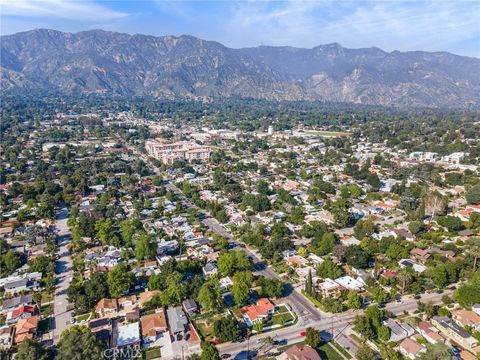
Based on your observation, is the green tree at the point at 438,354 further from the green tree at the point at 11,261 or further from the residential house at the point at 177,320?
the green tree at the point at 11,261

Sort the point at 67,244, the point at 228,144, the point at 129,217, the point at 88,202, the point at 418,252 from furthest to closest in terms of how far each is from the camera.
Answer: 1. the point at 228,144
2. the point at 88,202
3. the point at 129,217
4. the point at 67,244
5. the point at 418,252

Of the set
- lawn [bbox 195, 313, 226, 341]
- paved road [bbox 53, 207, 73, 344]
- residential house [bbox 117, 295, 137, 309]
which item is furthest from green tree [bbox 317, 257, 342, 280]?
paved road [bbox 53, 207, 73, 344]

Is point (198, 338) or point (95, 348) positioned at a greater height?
point (95, 348)

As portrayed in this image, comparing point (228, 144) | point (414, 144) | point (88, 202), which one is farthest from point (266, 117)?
point (88, 202)

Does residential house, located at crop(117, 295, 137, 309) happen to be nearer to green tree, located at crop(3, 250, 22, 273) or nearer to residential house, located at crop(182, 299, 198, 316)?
residential house, located at crop(182, 299, 198, 316)

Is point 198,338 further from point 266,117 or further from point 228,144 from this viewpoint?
point 266,117
